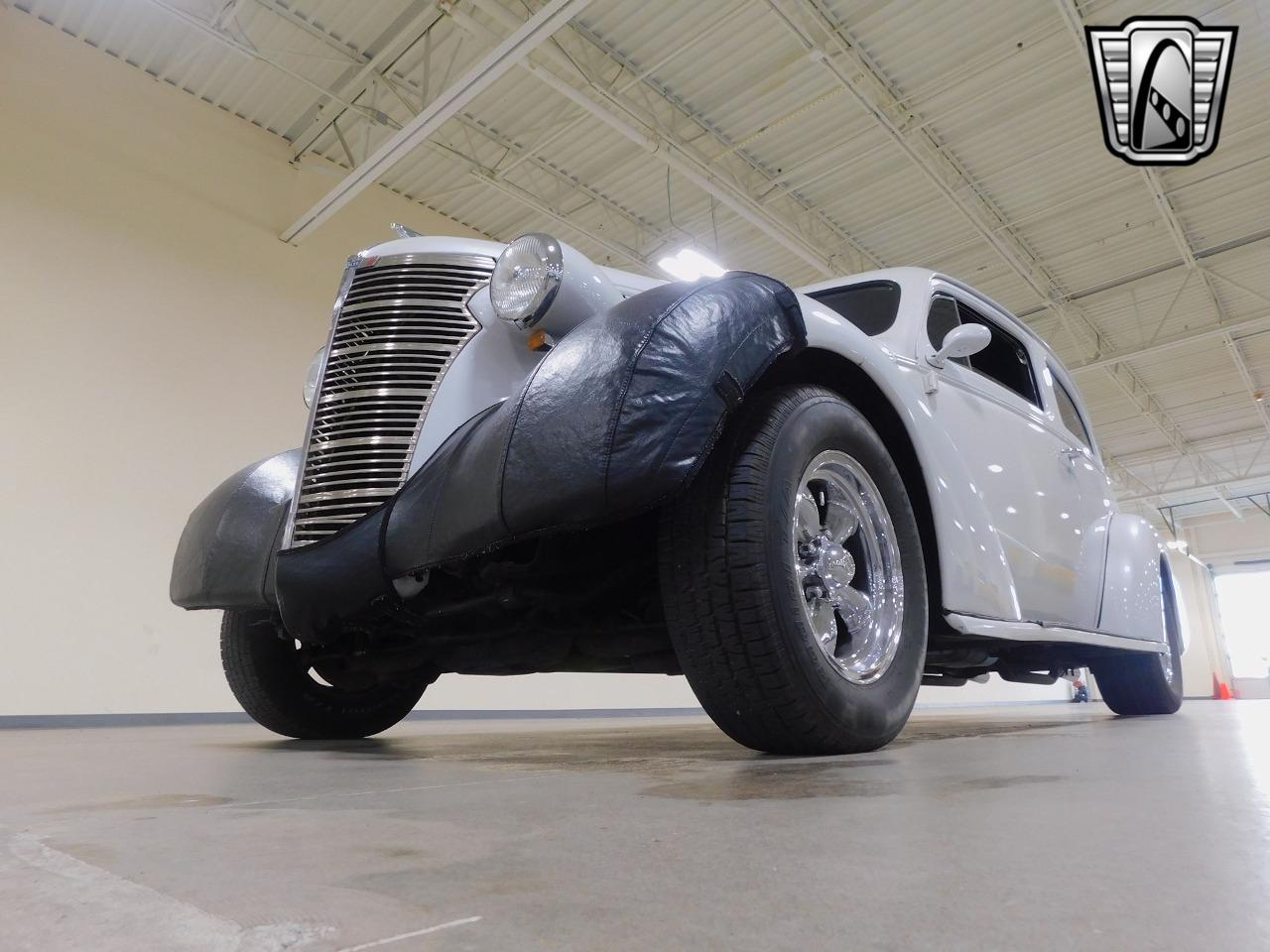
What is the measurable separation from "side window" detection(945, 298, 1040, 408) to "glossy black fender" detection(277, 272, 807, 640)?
1.79 m

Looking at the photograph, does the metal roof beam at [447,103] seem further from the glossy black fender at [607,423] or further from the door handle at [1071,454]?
the glossy black fender at [607,423]

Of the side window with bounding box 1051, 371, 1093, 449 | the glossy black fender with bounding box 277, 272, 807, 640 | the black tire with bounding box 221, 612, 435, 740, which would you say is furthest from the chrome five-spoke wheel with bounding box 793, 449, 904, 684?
the side window with bounding box 1051, 371, 1093, 449

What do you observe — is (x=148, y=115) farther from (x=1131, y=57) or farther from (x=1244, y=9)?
(x=1244, y=9)

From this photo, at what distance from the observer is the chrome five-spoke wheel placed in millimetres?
2020

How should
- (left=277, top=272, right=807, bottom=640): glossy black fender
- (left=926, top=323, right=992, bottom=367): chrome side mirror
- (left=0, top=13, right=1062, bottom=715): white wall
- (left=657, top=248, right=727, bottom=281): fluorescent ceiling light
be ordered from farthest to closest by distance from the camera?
1. (left=657, top=248, right=727, bottom=281): fluorescent ceiling light
2. (left=0, top=13, right=1062, bottom=715): white wall
3. (left=926, top=323, right=992, bottom=367): chrome side mirror
4. (left=277, top=272, right=807, bottom=640): glossy black fender

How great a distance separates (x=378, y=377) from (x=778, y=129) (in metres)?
7.72

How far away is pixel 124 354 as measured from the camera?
23.4 feet

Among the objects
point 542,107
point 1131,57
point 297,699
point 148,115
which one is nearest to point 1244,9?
point 1131,57

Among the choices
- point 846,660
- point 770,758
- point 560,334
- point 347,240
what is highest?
point 347,240

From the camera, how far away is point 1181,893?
0.69 meters

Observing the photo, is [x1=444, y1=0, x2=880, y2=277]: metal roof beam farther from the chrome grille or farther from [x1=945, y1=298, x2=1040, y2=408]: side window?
the chrome grille

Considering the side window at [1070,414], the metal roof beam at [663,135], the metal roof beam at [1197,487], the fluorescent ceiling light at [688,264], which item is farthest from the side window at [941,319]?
the metal roof beam at [1197,487]

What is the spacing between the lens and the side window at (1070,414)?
4.09 metres

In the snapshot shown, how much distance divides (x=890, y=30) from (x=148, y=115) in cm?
669
